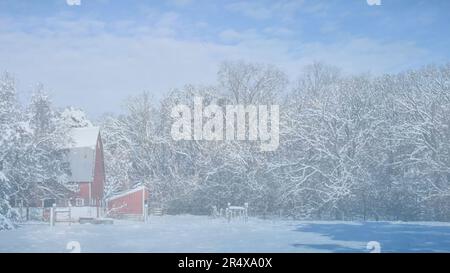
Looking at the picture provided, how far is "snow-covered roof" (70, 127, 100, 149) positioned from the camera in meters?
7.27

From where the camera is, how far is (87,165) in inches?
285

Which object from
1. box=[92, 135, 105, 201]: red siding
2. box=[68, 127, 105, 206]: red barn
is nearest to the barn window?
box=[68, 127, 105, 206]: red barn

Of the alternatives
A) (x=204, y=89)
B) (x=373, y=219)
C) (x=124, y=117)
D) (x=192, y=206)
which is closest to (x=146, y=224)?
(x=192, y=206)

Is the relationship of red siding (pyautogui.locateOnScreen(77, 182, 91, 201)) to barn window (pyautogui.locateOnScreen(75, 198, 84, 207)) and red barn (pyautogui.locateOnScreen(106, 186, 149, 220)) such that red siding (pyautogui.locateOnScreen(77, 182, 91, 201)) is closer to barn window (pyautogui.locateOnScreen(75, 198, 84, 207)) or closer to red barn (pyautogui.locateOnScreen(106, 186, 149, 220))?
barn window (pyautogui.locateOnScreen(75, 198, 84, 207))

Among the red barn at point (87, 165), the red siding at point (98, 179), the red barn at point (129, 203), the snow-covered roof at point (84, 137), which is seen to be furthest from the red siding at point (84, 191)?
the snow-covered roof at point (84, 137)

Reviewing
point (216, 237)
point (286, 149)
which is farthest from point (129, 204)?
point (286, 149)

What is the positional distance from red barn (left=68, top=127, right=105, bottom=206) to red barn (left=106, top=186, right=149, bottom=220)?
7.4 inches

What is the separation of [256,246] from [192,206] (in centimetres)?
136

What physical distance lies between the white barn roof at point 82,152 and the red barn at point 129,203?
44cm

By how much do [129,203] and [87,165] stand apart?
0.73 m

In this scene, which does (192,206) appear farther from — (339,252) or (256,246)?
(339,252)

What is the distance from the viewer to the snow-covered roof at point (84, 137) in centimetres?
727

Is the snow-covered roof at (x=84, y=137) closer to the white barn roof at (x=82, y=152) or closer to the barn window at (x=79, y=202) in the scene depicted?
the white barn roof at (x=82, y=152)
